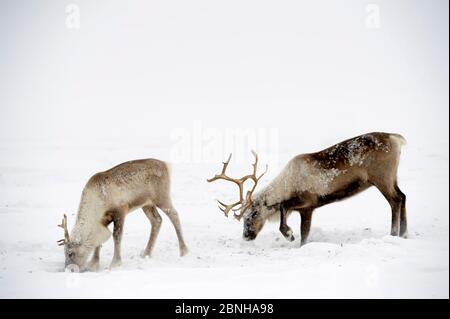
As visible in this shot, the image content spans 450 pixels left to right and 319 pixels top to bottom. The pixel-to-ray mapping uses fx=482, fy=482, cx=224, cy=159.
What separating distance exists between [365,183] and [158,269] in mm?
3986

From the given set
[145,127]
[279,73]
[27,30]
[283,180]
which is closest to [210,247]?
[283,180]

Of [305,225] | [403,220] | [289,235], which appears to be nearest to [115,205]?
[289,235]

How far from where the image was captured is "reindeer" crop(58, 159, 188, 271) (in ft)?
25.9

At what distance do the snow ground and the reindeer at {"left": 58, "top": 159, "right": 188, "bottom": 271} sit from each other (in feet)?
1.25

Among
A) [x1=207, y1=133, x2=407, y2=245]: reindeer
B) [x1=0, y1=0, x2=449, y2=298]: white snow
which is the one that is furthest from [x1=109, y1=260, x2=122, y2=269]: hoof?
[x1=207, y1=133, x2=407, y2=245]: reindeer

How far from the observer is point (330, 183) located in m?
8.87

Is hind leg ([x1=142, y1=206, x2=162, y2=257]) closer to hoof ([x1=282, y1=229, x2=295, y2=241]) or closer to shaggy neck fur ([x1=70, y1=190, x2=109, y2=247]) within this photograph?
shaggy neck fur ([x1=70, y1=190, x2=109, y2=247])

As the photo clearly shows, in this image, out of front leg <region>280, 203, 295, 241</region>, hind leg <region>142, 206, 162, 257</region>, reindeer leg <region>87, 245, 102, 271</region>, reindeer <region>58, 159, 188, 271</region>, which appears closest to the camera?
reindeer <region>58, 159, 188, 271</region>

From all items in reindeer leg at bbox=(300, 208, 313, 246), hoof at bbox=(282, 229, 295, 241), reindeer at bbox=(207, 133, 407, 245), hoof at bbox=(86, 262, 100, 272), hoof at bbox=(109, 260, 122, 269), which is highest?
reindeer at bbox=(207, 133, 407, 245)

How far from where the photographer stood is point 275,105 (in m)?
33.2

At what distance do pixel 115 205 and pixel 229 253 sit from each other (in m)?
2.22

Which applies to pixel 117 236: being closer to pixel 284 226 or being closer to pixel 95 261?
pixel 95 261

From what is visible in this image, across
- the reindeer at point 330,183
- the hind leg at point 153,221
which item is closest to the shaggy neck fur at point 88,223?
the hind leg at point 153,221

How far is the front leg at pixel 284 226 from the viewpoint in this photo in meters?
9.09
